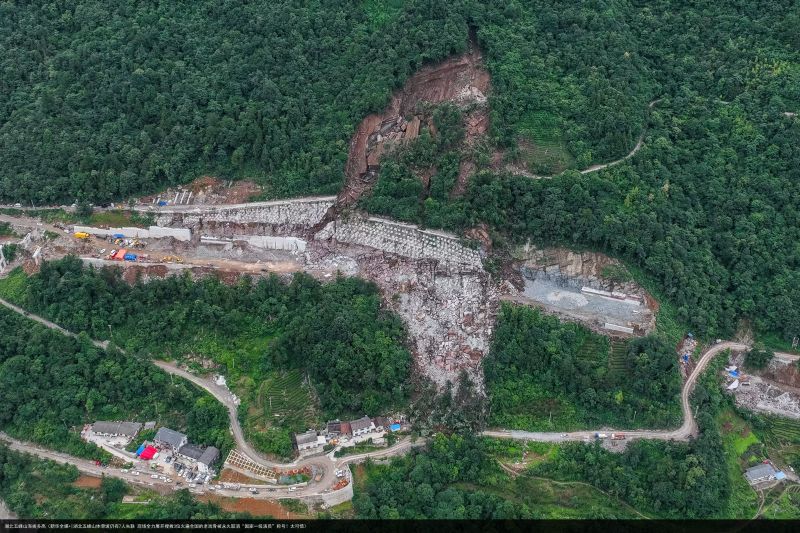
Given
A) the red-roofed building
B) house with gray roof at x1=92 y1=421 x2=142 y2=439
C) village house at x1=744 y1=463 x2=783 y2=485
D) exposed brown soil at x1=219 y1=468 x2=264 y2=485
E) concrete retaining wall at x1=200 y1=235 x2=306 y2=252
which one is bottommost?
village house at x1=744 y1=463 x2=783 y2=485

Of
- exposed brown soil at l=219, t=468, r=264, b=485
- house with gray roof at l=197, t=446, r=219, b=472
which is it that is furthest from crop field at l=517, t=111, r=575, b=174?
house with gray roof at l=197, t=446, r=219, b=472

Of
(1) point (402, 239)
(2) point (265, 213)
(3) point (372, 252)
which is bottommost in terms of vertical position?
(3) point (372, 252)

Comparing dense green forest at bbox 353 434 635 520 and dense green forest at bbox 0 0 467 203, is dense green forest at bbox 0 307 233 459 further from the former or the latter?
dense green forest at bbox 0 0 467 203

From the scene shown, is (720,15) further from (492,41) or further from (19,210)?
(19,210)

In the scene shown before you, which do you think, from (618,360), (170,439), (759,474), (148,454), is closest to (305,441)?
(170,439)

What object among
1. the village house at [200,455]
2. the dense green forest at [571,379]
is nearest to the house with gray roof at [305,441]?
the village house at [200,455]

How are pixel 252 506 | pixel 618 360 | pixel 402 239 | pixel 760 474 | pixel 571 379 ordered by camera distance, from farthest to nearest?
pixel 402 239 → pixel 618 360 → pixel 571 379 → pixel 760 474 → pixel 252 506

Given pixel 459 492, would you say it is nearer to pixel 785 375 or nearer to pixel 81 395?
pixel 785 375
